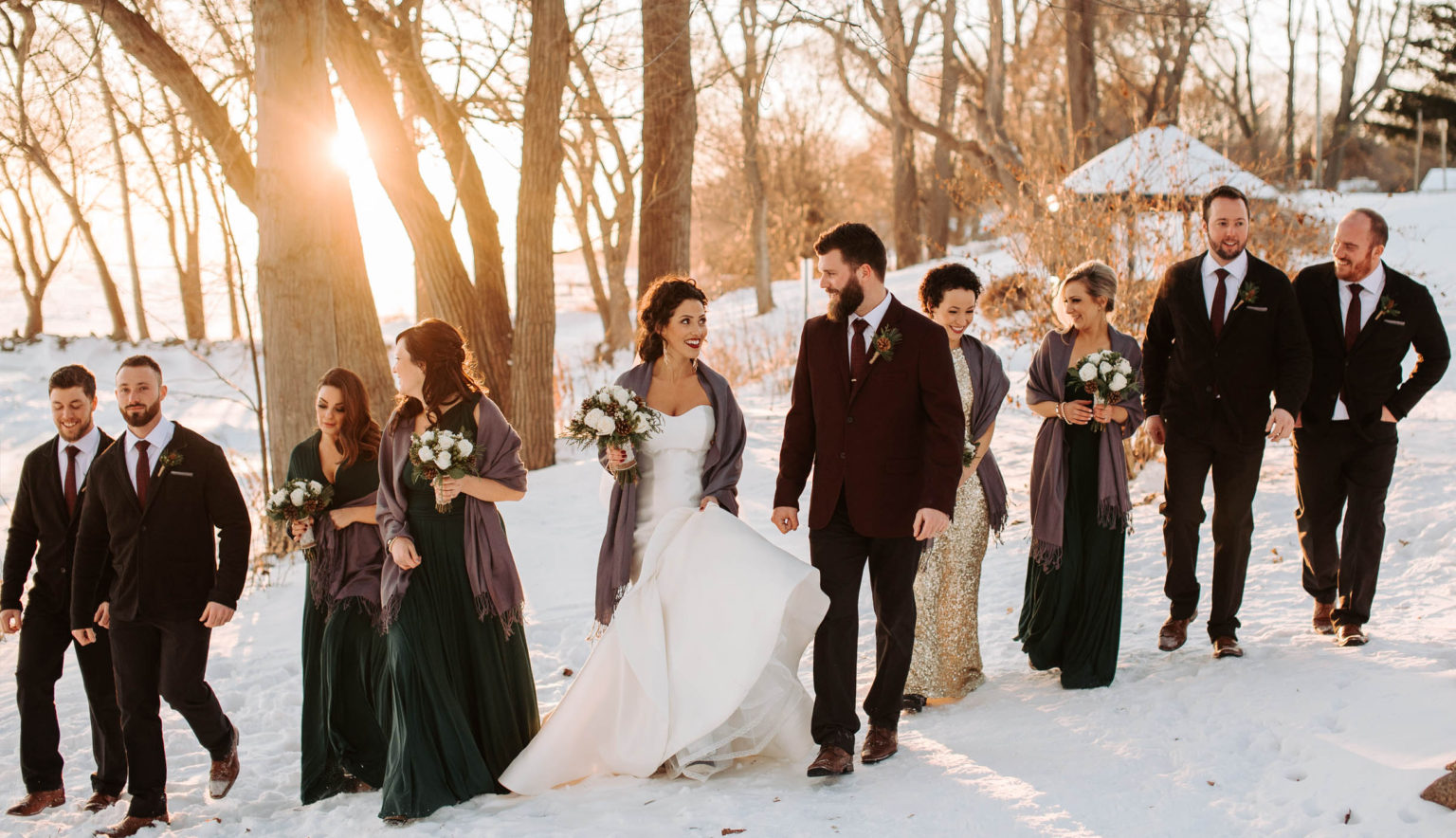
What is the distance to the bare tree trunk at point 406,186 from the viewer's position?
11133 millimetres

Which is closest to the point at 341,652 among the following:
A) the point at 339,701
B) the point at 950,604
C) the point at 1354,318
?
the point at 339,701

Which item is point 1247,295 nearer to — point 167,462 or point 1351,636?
point 1351,636

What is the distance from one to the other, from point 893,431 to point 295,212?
631 cm

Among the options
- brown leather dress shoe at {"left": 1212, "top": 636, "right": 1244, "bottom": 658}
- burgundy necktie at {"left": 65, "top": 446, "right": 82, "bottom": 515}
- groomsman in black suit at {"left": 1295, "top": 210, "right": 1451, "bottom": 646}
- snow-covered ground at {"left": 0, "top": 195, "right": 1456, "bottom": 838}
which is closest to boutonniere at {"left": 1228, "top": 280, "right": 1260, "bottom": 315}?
groomsman in black suit at {"left": 1295, "top": 210, "right": 1451, "bottom": 646}

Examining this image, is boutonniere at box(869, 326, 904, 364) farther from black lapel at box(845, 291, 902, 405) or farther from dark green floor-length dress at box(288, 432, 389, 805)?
dark green floor-length dress at box(288, 432, 389, 805)

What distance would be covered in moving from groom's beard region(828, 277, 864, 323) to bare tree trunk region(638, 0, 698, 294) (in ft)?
25.8

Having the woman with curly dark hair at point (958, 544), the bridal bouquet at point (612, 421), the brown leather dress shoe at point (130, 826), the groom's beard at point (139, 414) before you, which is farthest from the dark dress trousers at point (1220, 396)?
the brown leather dress shoe at point (130, 826)

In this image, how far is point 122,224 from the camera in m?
31.0

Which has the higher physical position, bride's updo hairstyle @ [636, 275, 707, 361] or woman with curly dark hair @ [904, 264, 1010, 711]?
bride's updo hairstyle @ [636, 275, 707, 361]

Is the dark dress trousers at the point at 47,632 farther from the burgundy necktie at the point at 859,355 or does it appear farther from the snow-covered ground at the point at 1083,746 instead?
the burgundy necktie at the point at 859,355

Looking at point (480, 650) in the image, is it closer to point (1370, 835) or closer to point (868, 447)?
point (868, 447)

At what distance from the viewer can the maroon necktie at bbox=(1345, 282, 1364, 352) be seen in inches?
226

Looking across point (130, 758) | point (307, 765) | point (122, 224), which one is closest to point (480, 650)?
point (307, 765)

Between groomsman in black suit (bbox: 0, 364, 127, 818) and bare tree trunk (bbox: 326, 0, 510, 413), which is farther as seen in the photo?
bare tree trunk (bbox: 326, 0, 510, 413)
